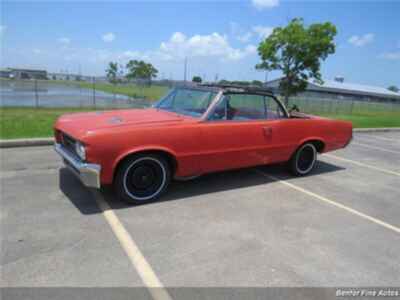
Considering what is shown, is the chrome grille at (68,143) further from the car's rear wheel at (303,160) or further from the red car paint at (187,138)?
the car's rear wheel at (303,160)

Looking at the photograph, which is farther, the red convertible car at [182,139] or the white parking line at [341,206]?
the white parking line at [341,206]

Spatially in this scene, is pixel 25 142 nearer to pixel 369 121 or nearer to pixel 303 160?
pixel 303 160

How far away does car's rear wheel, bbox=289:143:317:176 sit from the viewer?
5426 millimetres

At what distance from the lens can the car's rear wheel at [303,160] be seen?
5.43 meters

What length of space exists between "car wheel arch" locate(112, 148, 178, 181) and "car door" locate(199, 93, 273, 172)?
42 centimetres

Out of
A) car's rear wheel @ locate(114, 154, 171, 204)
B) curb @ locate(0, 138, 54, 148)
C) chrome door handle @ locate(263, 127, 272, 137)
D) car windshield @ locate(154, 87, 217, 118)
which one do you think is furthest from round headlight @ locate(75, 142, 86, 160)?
curb @ locate(0, 138, 54, 148)

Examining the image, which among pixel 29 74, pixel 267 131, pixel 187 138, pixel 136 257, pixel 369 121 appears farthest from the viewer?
pixel 29 74

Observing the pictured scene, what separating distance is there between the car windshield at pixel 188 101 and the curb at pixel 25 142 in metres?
3.25

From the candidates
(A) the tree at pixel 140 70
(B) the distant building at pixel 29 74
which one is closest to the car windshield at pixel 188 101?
(B) the distant building at pixel 29 74

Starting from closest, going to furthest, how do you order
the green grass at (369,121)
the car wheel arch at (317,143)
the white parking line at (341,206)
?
the white parking line at (341,206) < the car wheel arch at (317,143) < the green grass at (369,121)

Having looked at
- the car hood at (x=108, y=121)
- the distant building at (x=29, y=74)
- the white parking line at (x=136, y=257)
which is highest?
the distant building at (x=29, y=74)

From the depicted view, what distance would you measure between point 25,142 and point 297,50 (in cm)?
1714

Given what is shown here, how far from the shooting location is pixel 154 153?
3.84 m

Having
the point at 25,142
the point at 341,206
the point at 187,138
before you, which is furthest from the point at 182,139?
the point at 25,142
